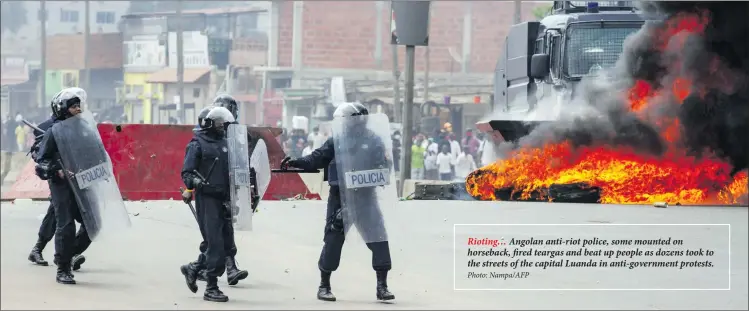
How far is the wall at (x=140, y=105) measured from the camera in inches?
2566

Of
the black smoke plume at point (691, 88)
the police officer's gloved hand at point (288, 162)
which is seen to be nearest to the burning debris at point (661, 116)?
the black smoke plume at point (691, 88)

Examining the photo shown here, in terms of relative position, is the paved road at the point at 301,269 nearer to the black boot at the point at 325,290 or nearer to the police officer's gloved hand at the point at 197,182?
the black boot at the point at 325,290

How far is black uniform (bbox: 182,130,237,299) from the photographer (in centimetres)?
920

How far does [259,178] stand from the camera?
33.8ft

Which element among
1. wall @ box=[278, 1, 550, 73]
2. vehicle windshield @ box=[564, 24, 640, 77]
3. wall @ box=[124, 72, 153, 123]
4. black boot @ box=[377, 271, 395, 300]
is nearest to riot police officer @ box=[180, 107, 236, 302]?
black boot @ box=[377, 271, 395, 300]

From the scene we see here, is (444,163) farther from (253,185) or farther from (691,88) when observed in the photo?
(253,185)

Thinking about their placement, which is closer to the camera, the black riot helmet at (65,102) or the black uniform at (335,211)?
the black uniform at (335,211)

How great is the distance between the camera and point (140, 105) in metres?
66.5

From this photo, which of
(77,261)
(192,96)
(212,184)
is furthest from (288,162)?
(192,96)

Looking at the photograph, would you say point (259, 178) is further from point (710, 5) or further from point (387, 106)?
point (387, 106)

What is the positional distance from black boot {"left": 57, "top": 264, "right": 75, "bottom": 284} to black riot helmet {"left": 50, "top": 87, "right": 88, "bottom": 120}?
3.65 ft

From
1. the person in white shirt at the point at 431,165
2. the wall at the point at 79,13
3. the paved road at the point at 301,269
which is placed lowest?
the person in white shirt at the point at 431,165

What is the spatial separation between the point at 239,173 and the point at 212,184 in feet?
0.80

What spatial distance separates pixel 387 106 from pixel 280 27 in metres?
16.3
